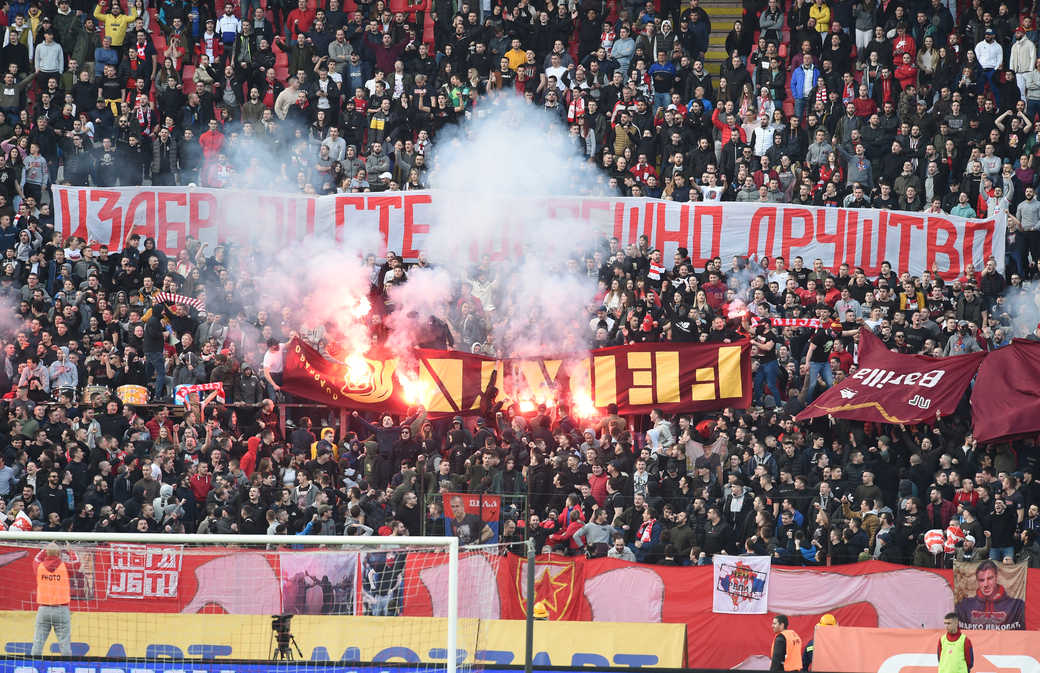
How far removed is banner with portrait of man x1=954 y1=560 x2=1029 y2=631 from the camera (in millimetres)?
12602

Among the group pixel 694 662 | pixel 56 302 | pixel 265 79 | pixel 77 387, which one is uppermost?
pixel 265 79

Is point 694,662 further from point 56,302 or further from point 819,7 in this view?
point 819,7

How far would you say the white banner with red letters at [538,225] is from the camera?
20.3 metres

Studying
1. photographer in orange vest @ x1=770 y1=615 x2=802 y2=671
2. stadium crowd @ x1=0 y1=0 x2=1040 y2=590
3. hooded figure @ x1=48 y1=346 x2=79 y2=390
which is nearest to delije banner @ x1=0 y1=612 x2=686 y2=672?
photographer in orange vest @ x1=770 y1=615 x2=802 y2=671

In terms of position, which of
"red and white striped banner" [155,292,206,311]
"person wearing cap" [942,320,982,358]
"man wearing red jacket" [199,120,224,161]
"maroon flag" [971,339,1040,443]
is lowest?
"maroon flag" [971,339,1040,443]

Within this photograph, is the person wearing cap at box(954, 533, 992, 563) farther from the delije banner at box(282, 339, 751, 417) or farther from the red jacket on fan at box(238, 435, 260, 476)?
the red jacket on fan at box(238, 435, 260, 476)

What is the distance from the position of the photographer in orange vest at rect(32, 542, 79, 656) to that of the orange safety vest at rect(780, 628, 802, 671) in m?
6.06

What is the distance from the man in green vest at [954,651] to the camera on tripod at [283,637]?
207 inches

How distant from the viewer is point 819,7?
23859 millimetres

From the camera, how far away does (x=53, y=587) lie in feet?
37.6

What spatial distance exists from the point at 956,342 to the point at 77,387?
11307mm

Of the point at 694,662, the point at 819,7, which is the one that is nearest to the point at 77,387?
the point at 694,662

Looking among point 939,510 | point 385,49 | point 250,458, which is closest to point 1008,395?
point 939,510

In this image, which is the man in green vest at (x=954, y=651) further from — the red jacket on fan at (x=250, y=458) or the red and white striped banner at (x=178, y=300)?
the red and white striped banner at (x=178, y=300)
